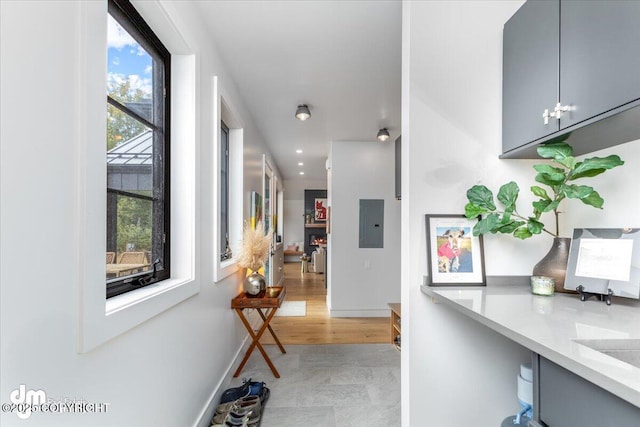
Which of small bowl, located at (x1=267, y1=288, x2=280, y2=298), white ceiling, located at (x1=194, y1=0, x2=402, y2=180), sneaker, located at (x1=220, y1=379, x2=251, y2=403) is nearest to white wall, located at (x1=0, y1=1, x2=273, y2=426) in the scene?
sneaker, located at (x1=220, y1=379, x2=251, y2=403)

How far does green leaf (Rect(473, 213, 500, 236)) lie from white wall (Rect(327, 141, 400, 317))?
3.34m

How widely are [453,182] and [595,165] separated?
1.80 feet

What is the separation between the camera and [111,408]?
3.52 ft

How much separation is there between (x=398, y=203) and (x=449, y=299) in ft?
12.0

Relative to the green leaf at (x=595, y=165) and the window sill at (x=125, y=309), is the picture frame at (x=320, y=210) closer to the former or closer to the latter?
the window sill at (x=125, y=309)

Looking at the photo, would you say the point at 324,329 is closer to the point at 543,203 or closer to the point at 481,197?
the point at 481,197

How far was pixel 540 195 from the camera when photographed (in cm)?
146

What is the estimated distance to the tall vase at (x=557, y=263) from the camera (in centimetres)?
143

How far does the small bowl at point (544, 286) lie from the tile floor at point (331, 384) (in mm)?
1336

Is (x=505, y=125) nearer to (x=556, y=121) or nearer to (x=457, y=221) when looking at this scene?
(x=556, y=121)

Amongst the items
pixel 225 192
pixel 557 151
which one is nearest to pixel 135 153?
pixel 225 192

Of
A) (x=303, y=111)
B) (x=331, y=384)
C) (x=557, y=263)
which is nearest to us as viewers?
(x=557, y=263)

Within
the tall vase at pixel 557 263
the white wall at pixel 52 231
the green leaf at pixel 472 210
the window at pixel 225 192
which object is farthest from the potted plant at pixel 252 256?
the tall vase at pixel 557 263

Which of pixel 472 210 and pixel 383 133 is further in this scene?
pixel 383 133
